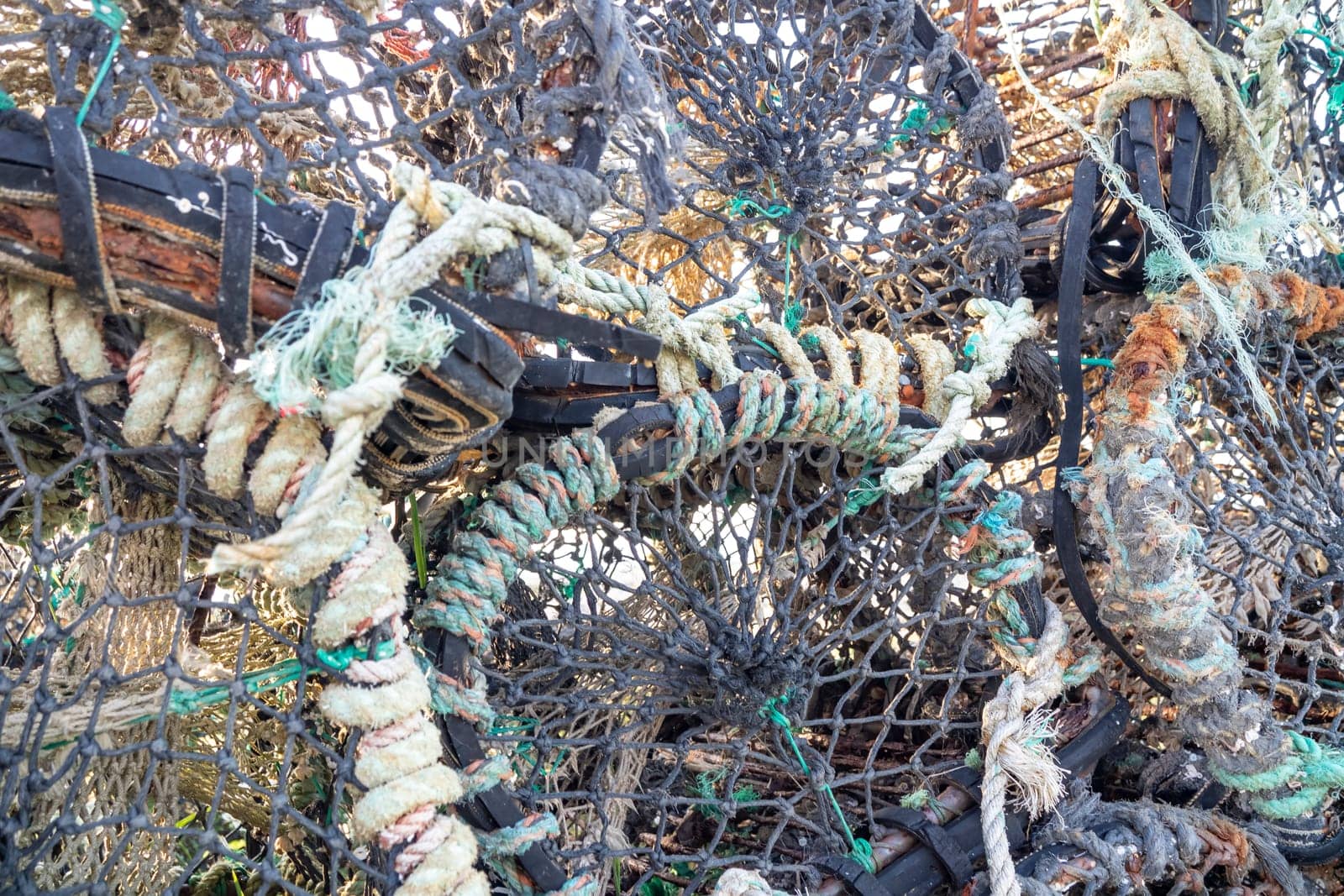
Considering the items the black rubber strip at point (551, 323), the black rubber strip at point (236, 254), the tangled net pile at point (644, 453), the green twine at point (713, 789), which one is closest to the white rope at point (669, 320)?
the tangled net pile at point (644, 453)

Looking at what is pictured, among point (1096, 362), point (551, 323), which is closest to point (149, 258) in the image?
point (551, 323)

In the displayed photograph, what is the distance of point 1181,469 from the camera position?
1824mm

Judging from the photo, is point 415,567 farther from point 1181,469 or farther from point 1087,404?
point 1181,469

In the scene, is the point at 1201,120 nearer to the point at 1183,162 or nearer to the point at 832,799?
the point at 1183,162

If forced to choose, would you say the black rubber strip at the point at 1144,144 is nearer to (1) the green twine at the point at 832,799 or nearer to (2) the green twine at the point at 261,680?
(1) the green twine at the point at 832,799

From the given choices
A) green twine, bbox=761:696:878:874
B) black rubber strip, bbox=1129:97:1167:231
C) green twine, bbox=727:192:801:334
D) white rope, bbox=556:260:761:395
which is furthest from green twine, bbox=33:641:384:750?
Answer: black rubber strip, bbox=1129:97:1167:231

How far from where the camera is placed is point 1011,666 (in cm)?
149

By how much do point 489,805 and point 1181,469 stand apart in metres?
1.35

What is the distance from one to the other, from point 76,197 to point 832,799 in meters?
1.09

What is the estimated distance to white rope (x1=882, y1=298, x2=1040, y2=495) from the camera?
4.48 ft

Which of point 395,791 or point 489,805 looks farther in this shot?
point 489,805

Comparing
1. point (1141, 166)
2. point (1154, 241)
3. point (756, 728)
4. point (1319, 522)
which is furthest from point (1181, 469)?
point (756, 728)

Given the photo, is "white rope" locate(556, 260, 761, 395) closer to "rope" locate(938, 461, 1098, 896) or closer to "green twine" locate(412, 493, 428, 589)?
"green twine" locate(412, 493, 428, 589)

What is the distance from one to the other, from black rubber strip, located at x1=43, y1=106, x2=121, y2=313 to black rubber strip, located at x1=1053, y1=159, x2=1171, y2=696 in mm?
1280
